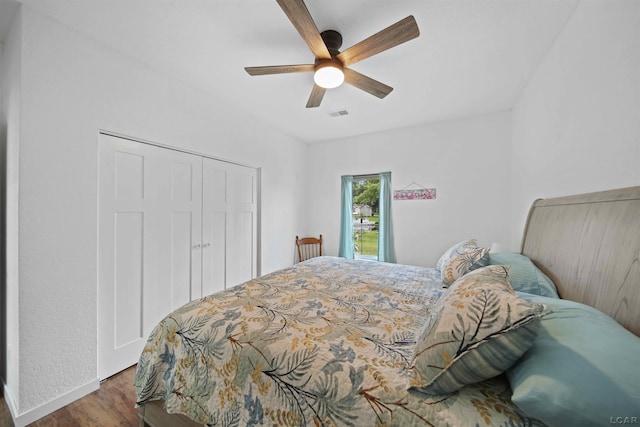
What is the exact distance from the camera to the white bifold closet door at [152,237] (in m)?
1.92

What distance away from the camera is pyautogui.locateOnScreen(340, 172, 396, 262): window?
146 inches

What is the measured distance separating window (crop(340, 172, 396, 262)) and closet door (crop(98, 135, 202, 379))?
2.31 metres

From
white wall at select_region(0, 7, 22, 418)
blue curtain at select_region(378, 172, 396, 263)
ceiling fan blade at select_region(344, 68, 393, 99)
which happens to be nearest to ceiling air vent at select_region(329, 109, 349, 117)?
ceiling fan blade at select_region(344, 68, 393, 99)

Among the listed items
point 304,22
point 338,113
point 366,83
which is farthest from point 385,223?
point 304,22

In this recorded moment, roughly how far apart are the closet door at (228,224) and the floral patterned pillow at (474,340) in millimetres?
2551

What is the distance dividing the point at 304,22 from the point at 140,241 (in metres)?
Result: 2.21

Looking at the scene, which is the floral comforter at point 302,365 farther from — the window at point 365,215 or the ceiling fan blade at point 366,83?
the window at point 365,215

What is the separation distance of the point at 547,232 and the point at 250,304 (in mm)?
1999

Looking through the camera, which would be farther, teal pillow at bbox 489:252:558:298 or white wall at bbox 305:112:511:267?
white wall at bbox 305:112:511:267

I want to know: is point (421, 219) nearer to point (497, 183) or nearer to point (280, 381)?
point (497, 183)

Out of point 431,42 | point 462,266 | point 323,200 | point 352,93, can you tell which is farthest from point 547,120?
point 323,200

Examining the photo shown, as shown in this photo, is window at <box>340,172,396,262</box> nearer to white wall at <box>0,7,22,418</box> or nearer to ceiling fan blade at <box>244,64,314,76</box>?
ceiling fan blade at <box>244,64,314,76</box>

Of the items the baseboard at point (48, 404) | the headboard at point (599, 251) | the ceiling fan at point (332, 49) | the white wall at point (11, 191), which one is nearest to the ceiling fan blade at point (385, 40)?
the ceiling fan at point (332, 49)

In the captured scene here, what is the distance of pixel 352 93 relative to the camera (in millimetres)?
2574
